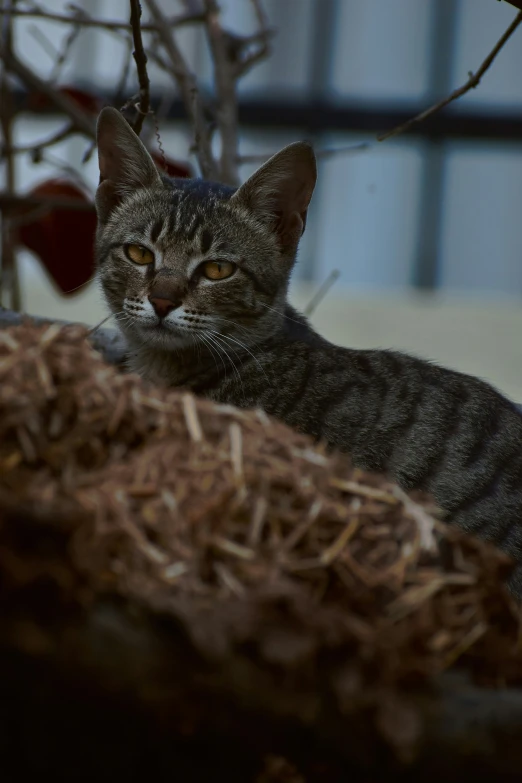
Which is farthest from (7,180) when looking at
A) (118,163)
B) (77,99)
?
(118,163)

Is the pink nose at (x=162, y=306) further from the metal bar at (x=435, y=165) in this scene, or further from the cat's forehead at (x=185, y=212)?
the metal bar at (x=435, y=165)

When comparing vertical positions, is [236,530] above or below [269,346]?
above

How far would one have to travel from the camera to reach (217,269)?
2.70 metres

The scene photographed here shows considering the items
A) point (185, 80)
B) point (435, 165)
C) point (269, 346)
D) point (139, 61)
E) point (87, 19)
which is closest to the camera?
point (139, 61)

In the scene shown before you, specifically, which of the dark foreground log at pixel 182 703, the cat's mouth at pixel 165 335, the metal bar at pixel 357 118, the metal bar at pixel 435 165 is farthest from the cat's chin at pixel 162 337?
the metal bar at pixel 435 165

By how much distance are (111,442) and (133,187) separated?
67.9 inches

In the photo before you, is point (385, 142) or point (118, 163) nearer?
point (118, 163)

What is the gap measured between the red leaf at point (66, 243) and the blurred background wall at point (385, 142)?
12.5 ft

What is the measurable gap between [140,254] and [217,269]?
0.23 metres

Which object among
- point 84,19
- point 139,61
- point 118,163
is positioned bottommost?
point 118,163

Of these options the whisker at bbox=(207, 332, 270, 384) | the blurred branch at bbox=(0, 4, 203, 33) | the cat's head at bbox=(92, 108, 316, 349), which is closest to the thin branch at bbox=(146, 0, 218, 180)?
the blurred branch at bbox=(0, 4, 203, 33)

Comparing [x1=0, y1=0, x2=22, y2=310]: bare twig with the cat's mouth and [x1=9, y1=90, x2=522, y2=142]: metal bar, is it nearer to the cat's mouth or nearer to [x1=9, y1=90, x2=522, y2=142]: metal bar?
the cat's mouth

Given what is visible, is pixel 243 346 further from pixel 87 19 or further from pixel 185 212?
pixel 87 19

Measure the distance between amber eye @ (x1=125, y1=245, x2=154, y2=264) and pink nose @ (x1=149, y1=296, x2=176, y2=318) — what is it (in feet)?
0.72
